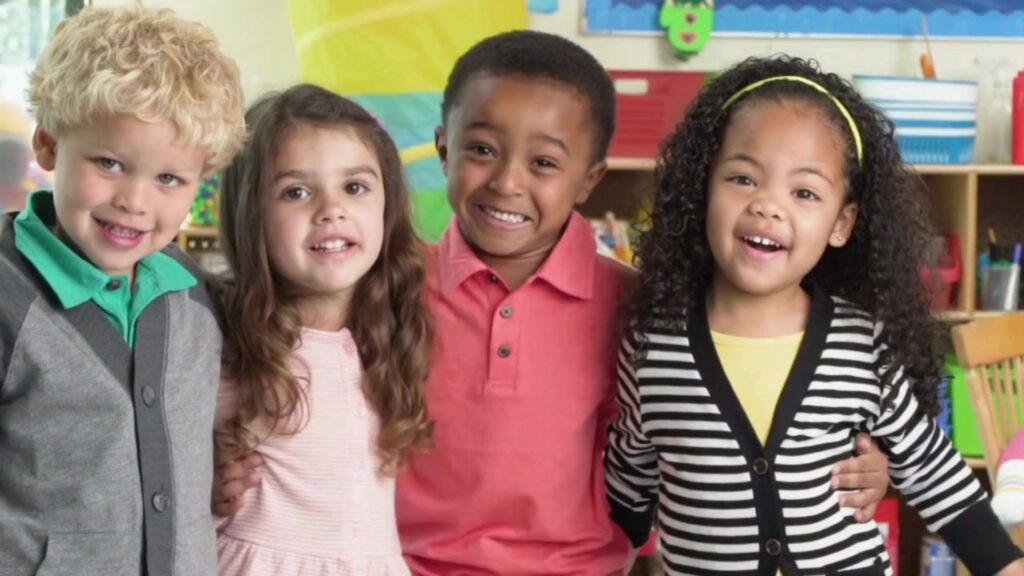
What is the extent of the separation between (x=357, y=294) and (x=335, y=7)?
1650mm

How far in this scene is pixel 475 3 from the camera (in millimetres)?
3062

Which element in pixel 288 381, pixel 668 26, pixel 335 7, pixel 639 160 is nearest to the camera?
pixel 288 381

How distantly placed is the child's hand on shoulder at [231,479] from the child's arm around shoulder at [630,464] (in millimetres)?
476

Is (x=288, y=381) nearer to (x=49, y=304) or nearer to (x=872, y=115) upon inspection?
(x=49, y=304)

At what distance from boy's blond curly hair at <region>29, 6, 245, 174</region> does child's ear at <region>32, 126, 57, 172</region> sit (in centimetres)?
1

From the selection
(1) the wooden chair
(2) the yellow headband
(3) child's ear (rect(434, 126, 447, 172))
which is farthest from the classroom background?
(2) the yellow headband

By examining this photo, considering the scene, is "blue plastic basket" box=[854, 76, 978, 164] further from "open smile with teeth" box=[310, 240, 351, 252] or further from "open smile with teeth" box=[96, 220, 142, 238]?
"open smile with teeth" box=[96, 220, 142, 238]

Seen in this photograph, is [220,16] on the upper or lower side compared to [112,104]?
upper

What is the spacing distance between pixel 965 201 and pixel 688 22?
1000 millimetres

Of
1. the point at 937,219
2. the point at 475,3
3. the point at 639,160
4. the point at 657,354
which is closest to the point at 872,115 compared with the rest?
the point at 657,354

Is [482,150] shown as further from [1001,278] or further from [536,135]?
[1001,278]

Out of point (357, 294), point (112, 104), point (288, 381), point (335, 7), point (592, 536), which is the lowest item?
point (592, 536)

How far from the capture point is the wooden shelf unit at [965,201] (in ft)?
11.1

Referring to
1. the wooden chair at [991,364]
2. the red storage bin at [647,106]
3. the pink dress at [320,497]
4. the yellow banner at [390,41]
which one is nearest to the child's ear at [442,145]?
the pink dress at [320,497]
